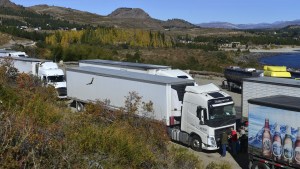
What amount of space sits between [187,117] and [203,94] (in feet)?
4.54

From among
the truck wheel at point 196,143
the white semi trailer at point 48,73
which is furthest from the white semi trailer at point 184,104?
the white semi trailer at point 48,73

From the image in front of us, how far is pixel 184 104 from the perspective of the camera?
19344mm

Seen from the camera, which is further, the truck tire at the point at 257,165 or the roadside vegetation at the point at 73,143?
the truck tire at the point at 257,165

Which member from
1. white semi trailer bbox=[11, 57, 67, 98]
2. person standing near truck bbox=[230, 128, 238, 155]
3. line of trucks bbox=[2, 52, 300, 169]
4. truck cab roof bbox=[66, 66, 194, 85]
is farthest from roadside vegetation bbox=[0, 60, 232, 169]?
white semi trailer bbox=[11, 57, 67, 98]

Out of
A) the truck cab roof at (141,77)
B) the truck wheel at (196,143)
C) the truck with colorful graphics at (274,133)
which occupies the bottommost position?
the truck wheel at (196,143)

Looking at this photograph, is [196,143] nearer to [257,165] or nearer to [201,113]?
[201,113]

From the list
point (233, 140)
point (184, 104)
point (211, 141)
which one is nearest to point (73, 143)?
point (211, 141)

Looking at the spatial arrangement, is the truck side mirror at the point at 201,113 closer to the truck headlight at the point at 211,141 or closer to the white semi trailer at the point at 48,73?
the truck headlight at the point at 211,141

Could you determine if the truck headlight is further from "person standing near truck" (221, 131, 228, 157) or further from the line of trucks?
"person standing near truck" (221, 131, 228, 157)

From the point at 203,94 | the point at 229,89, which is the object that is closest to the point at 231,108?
the point at 203,94

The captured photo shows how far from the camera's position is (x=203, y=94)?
61.5 feet

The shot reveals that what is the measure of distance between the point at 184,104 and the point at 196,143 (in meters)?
1.86

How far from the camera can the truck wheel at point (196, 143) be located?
1900 cm

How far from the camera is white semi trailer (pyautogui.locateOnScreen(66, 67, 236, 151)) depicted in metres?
18.6
